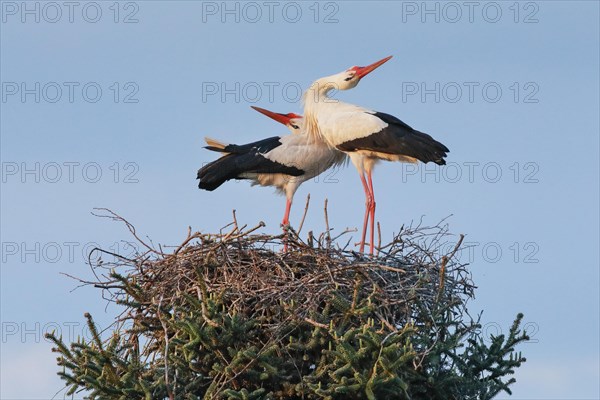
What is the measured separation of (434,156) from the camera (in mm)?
10969

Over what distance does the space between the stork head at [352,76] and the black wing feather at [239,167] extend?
2.94ft

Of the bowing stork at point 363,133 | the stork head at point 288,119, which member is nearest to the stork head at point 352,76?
the bowing stork at point 363,133

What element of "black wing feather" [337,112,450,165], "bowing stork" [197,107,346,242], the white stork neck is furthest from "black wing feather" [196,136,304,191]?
"black wing feather" [337,112,450,165]

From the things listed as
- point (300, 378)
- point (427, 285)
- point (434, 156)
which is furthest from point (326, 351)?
point (434, 156)

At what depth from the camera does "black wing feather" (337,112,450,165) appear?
11016mm

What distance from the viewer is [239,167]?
12.1 meters

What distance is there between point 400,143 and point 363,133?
403mm

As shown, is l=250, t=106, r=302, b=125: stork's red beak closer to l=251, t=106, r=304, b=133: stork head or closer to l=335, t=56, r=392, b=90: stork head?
l=251, t=106, r=304, b=133: stork head

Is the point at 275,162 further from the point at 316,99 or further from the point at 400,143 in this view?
the point at 400,143

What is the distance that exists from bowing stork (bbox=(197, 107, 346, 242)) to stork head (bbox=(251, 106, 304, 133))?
0.59 ft

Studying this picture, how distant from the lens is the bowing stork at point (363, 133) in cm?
1115

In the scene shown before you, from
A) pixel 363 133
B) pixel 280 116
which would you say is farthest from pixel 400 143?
pixel 280 116

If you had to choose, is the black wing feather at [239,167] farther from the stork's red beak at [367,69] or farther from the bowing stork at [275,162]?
the stork's red beak at [367,69]

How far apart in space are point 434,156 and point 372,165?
982mm
